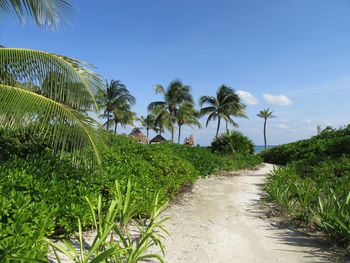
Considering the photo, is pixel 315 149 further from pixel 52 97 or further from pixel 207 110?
pixel 52 97

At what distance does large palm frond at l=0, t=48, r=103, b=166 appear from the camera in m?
4.90

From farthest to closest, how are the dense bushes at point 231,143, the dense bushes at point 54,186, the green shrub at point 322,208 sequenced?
the dense bushes at point 231,143 < the green shrub at point 322,208 < the dense bushes at point 54,186

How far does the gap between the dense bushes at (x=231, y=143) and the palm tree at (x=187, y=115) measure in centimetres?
1307

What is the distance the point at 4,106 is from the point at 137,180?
96.7 inches

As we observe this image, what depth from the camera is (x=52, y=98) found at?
210 inches

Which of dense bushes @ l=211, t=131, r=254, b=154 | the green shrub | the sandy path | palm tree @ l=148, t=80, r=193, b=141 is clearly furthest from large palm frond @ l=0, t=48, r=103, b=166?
palm tree @ l=148, t=80, r=193, b=141

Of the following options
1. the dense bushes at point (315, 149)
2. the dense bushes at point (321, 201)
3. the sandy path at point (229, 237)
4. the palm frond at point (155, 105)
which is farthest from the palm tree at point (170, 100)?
the sandy path at point (229, 237)

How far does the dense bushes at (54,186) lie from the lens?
323 cm

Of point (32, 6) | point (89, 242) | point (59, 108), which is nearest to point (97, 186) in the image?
point (89, 242)

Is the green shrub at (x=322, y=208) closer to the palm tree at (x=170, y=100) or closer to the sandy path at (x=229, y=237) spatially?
the sandy path at (x=229, y=237)

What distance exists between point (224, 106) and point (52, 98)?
32.9 metres

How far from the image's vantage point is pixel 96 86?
5.58 metres

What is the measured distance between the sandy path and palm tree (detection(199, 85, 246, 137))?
29.3 m

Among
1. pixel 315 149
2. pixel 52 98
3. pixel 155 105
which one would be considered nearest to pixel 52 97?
pixel 52 98
